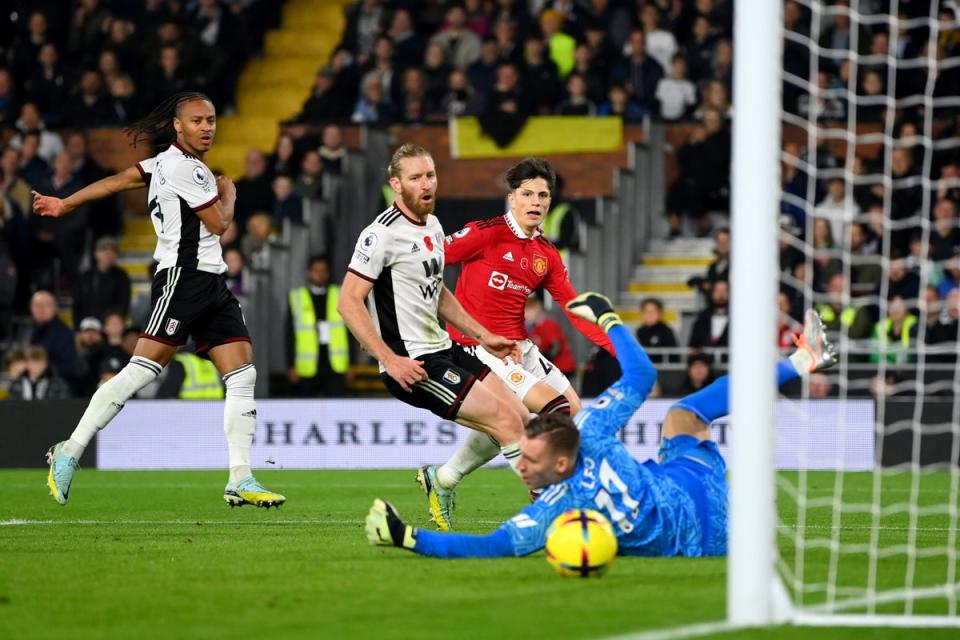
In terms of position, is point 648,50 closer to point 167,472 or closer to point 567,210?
point 567,210

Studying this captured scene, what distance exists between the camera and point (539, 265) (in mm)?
10125

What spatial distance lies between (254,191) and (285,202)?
28.7 inches

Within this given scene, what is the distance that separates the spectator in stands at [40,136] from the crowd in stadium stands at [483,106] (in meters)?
0.02

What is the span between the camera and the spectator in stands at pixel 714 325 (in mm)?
16984

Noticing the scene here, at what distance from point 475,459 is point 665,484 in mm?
2642

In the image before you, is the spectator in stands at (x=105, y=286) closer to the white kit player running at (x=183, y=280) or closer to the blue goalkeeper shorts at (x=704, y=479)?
the white kit player running at (x=183, y=280)

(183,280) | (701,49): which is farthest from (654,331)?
(183,280)

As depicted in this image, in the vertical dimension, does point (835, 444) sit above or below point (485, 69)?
below

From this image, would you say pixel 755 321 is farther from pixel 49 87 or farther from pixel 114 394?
pixel 49 87

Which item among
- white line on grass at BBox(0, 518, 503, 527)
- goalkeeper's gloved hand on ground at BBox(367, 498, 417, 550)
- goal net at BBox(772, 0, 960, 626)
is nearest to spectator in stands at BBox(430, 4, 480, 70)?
goal net at BBox(772, 0, 960, 626)

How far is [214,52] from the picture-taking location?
21.8 meters

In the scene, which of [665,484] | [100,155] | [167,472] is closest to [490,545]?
[665,484]

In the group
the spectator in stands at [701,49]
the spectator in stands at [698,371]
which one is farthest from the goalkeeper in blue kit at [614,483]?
the spectator in stands at [701,49]

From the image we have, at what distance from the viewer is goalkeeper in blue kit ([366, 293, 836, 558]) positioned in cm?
675
